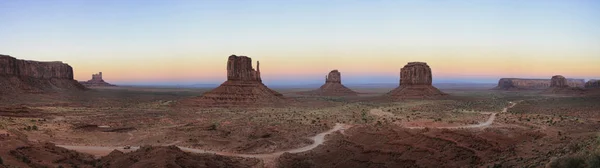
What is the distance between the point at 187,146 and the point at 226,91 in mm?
47661

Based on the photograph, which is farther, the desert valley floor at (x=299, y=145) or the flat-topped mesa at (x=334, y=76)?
the flat-topped mesa at (x=334, y=76)

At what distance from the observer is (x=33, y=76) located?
106000mm

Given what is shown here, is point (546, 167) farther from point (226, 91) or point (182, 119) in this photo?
point (226, 91)

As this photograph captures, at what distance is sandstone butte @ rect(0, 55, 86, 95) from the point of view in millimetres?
91213

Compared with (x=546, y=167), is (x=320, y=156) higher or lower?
lower

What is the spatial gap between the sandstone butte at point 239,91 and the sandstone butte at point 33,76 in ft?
154

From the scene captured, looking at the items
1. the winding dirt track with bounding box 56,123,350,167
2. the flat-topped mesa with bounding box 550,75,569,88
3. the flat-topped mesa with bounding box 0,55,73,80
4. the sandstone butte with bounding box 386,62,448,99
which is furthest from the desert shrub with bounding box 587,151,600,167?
the flat-topped mesa with bounding box 550,75,569,88

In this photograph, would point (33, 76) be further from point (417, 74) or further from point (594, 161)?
point (594, 161)

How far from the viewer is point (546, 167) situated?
13.6 metres

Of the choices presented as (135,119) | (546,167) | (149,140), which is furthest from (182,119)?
(546,167)

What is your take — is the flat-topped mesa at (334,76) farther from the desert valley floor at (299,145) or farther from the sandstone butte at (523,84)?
the desert valley floor at (299,145)

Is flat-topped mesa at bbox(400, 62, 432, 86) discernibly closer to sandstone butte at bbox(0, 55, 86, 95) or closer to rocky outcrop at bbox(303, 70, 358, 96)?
rocky outcrop at bbox(303, 70, 358, 96)

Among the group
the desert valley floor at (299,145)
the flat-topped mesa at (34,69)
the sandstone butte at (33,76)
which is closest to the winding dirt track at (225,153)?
the desert valley floor at (299,145)

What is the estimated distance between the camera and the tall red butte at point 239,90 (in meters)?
77.1
